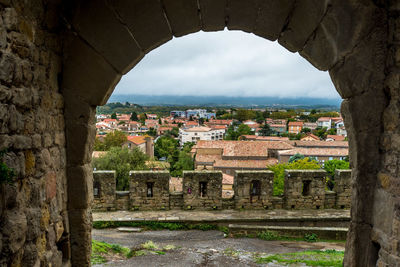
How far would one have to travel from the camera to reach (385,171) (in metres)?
2.59

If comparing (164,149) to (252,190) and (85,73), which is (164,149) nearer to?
(252,190)

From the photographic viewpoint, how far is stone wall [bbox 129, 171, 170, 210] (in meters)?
8.13

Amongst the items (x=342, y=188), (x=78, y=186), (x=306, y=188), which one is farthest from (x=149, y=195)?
(x=78, y=186)

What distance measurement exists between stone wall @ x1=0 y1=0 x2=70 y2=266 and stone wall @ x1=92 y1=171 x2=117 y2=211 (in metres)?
5.20

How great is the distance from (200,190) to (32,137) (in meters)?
6.42

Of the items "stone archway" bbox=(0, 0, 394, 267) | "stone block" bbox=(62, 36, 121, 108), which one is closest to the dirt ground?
"stone archway" bbox=(0, 0, 394, 267)

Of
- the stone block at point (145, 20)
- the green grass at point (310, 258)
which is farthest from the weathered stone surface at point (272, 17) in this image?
the green grass at point (310, 258)

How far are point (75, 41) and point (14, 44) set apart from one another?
764mm

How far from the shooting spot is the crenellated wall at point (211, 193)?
8.12m

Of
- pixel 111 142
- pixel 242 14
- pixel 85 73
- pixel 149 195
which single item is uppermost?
pixel 242 14

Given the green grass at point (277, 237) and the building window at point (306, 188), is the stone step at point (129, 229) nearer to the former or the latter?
the green grass at point (277, 237)

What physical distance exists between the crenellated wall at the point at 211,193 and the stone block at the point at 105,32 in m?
5.41

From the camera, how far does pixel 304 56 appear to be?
9.96 feet

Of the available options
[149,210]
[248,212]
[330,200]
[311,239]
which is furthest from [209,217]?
[330,200]
